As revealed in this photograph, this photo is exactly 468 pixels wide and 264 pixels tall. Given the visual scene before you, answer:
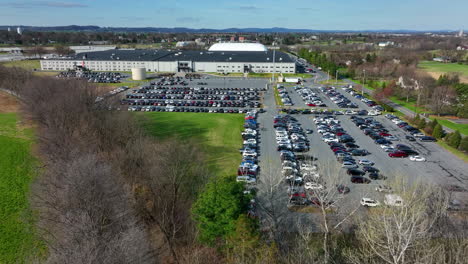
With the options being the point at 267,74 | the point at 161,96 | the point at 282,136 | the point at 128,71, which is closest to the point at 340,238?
the point at 282,136

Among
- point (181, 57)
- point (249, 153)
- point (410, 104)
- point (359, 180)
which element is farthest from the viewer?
point (181, 57)

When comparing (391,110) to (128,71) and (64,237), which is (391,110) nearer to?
(64,237)

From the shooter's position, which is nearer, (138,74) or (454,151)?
(454,151)

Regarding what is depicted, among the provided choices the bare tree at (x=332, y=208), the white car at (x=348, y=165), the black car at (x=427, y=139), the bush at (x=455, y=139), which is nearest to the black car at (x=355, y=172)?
the white car at (x=348, y=165)

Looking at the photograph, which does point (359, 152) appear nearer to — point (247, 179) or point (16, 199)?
point (247, 179)

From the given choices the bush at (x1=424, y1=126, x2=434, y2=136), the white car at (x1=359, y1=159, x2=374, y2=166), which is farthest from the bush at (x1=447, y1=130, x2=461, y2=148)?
the white car at (x1=359, y1=159, x2=374, y2=166)

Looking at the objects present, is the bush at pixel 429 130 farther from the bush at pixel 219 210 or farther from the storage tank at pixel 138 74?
the storage tank at pixel 138 74

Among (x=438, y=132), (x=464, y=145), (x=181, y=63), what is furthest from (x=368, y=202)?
(x=181, y=63)
